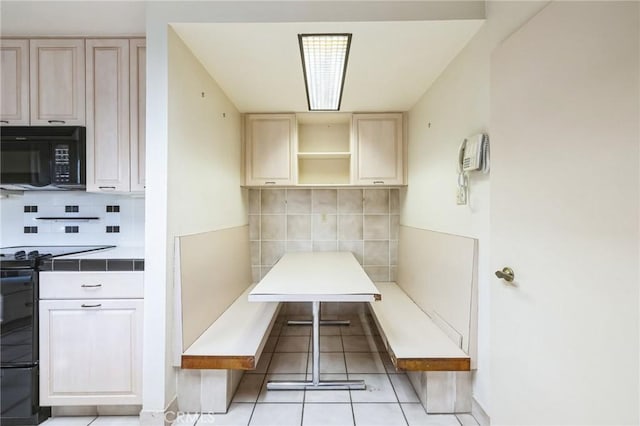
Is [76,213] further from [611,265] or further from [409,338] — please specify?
[611,265]

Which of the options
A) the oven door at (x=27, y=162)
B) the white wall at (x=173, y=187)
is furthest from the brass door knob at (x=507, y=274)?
the oven door at (x=27, y=162)

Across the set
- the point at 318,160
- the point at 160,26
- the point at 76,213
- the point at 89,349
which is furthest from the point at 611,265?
the point at 76,213

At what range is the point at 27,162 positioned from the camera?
2.13 meters

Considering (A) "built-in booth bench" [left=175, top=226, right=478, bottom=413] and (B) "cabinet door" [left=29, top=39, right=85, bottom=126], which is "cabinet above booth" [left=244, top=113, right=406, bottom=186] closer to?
(A) "built-in booth bench" [left=175, top=226, right=478, bottom=413]

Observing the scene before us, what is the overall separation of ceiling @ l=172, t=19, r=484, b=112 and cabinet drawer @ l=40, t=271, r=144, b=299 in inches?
59.6

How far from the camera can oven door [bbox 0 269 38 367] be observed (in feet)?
5.91

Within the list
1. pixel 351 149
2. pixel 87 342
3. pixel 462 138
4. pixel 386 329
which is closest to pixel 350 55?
pixel 462 138

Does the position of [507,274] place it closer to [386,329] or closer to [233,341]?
[386,329]

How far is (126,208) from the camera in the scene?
8.79 ft

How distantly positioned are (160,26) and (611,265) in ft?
7.65

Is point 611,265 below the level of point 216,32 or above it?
below

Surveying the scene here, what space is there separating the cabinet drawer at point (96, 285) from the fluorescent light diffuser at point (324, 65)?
70.5 inches

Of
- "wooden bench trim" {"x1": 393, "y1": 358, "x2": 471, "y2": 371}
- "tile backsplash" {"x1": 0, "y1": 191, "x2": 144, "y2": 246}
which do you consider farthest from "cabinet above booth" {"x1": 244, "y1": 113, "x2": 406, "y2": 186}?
"wooden bench trim" {"x1": 393, "y1": 358, "x2": 471, "y2": 371}

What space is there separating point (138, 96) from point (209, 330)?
67.6 inches
